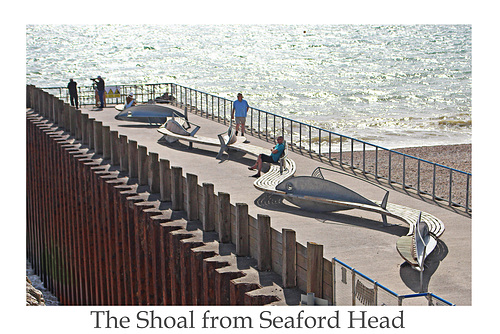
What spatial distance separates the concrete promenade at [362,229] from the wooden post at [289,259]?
1179 millimetres

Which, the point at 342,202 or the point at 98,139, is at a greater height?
the point at 98,139

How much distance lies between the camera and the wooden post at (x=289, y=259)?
11.3 m

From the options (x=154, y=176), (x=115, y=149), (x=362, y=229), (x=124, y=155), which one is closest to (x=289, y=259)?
(x=362, y=229)

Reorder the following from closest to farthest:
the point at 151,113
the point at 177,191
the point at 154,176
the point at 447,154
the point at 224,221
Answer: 1. the point at 224,221
2. the point at 177,191
3. the point at 154,176
4. the point at 151,113
5. the point at 447,154

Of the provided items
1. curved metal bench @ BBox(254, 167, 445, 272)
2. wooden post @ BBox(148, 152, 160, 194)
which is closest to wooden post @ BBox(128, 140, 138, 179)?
wooden post @ BBox(148, 152, 160, 194)

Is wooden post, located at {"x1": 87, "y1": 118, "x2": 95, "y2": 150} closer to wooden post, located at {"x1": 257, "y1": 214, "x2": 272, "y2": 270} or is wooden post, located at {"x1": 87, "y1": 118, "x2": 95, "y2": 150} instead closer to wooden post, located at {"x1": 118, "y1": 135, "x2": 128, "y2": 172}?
wooden post, located at {"x1": 118, "y1": 135, "x2": 128, "y2": 172}

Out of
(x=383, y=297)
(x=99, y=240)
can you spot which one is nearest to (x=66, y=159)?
(x=99, y=240)

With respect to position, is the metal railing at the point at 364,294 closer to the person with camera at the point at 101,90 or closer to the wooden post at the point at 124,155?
the wooden post at the point at 124,155

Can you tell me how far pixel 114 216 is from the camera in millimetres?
17359

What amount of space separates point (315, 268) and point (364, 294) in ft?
4.41

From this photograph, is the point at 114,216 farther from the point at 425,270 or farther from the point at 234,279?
the point at 425,270

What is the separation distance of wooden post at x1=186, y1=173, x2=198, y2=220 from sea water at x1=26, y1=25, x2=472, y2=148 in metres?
30.7

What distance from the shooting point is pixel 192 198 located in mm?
14836

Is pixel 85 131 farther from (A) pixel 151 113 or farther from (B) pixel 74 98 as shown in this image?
(B) pixel 74 98
